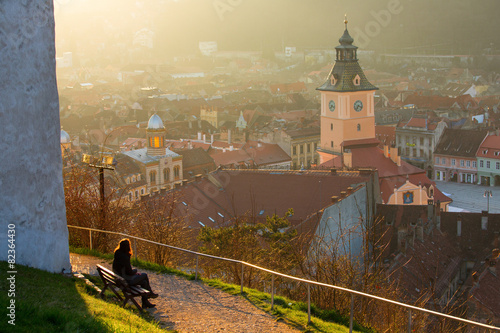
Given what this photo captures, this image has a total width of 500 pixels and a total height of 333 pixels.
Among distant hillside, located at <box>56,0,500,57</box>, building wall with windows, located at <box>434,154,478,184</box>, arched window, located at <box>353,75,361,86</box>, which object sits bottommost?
building wall with windows, located at <box>434,154,478,184</box>

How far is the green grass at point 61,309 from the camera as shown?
5664 mm

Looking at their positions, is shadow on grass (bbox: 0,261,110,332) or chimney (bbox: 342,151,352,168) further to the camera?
chimney (bbox: 342,151,352,168)

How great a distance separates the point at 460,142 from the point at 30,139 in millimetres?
43958

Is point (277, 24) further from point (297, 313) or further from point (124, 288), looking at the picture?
point (124, 288)

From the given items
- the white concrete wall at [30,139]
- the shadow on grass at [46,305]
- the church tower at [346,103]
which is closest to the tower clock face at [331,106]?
the church tower at [346,103]

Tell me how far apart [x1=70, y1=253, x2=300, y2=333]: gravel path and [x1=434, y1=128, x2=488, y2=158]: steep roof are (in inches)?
1626

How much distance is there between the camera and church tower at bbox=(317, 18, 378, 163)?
40.0 metres

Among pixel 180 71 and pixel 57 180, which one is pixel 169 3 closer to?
pixel 180 71

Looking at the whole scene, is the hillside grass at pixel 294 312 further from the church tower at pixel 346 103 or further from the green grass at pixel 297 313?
the church tower at pixel 346 103

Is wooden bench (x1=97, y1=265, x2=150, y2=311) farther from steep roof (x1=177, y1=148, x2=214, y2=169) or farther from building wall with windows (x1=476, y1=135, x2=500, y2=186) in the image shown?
building wall with windows (x1=476, y1=135, x2=500, y2=186)

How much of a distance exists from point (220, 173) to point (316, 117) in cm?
4305

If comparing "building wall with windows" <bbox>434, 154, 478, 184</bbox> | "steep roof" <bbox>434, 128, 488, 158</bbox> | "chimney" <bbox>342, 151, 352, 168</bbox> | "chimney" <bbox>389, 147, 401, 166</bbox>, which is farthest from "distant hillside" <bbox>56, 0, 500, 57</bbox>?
"chimney" <bbox>342, 151, 352, 168</bbox>

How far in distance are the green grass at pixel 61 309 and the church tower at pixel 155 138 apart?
3067 centimetres

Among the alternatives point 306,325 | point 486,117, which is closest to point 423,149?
point 486,117
